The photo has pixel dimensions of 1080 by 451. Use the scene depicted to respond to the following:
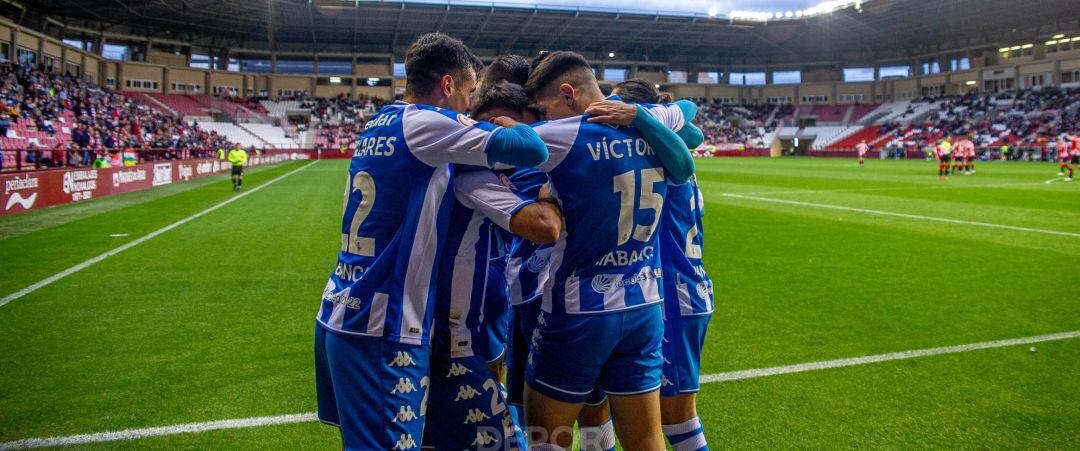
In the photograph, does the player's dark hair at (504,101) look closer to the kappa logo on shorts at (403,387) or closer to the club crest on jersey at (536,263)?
the club crest on jersey at (536,263)

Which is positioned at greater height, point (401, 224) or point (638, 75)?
point (638, 75)

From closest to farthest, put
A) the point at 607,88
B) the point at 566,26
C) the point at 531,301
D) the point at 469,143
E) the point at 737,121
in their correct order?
the point at 469,143, the point at 531,301, the point at 607,88, the point at 566,26, the point at 737,121

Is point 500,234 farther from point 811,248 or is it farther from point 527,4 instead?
point 527,4

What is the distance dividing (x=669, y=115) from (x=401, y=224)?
141 centimetres

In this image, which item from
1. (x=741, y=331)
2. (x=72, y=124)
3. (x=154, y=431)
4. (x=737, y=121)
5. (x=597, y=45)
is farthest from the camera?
(x=737, y=121)

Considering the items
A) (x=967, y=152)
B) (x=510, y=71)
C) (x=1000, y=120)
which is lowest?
(x=510, y=71)

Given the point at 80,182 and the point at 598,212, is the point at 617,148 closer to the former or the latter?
the point at 598,212

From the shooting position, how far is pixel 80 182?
19.2m

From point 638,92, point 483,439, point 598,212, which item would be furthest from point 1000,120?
point 483,439

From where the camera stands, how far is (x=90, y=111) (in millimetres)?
37250

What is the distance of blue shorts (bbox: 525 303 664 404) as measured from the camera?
256cm

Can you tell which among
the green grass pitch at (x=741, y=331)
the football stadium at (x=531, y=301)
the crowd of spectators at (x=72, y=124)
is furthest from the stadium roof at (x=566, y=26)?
the green grass pitch at (x=741, y=331)

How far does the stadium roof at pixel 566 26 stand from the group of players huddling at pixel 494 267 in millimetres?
57279

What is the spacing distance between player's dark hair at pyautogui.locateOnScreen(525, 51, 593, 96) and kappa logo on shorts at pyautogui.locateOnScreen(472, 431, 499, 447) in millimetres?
1372
